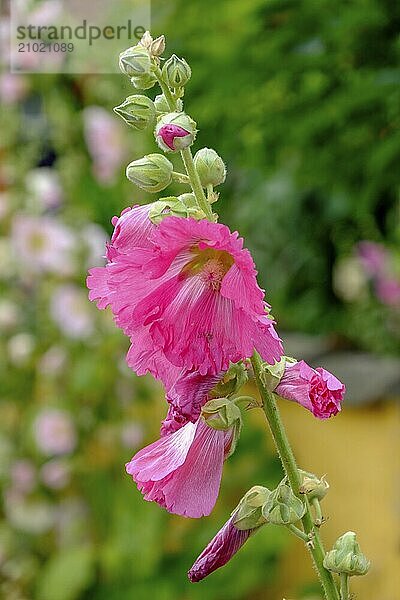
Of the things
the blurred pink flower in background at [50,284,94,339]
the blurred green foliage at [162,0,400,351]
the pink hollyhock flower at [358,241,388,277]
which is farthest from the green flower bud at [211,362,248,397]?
the pink hollyhock flower at [358,241,388,277]

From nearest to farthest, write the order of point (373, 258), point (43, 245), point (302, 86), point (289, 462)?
point (289, 462), point (302, 86), point (43, 245), point (373, 258)

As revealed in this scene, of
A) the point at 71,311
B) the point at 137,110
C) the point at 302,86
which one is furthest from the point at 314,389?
the point at 71,311

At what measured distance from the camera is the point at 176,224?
0.30 m

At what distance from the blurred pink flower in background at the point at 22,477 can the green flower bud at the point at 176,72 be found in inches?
50.2

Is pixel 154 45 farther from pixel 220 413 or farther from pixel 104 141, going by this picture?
pixel 104 141

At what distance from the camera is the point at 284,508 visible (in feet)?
1.05

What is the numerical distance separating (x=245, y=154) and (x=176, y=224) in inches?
39.7

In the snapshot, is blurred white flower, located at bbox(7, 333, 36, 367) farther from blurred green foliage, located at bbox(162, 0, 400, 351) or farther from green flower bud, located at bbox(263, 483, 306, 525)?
green flower bud, located at bbox(263, 483, 306, 525)

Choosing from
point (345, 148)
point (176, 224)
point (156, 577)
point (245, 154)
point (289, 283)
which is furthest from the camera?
point (289, 283)

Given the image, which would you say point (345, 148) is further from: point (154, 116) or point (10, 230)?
point (154, 116)

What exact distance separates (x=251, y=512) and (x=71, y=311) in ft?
3.82

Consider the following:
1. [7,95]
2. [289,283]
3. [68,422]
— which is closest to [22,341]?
[68,422]

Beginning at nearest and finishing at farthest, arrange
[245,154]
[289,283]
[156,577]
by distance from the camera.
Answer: [245,154] → [156,577] → [289,283]

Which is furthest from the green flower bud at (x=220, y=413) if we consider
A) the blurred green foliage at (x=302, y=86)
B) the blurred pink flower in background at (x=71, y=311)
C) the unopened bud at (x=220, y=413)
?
the blurred pink flower in background at (x=71, y=311)
